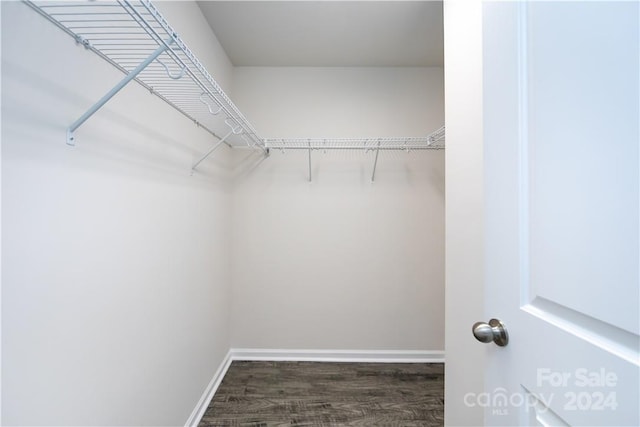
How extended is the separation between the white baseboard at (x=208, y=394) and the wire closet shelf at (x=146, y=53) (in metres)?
1.52

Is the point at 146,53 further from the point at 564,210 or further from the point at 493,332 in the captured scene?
the point at 493,332

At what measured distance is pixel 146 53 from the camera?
957 mm

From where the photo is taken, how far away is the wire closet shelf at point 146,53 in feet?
2.39

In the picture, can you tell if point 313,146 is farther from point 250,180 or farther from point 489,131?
point 489,131

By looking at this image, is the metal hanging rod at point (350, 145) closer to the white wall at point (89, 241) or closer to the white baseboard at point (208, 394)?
the white wall at point (89, 241)

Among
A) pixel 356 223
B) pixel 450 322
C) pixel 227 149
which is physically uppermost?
pixel 227 149

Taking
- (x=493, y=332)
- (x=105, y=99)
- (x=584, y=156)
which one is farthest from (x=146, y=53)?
(x=493, y=332)

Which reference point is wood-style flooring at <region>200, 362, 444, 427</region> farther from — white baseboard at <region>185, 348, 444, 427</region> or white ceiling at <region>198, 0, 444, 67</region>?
white ceiling at <region>198, 0, 444, 67</region>

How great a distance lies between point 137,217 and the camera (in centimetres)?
113

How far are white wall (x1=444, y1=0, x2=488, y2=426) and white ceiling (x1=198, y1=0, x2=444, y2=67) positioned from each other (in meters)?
0.60

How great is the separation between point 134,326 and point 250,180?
146cm

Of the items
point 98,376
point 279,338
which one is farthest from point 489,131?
point 279,338

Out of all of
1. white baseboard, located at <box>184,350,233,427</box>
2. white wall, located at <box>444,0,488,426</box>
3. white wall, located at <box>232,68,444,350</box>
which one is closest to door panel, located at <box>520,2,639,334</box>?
white wall, located at <box>444,0,488,426</box>

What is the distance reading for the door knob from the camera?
0.66m
